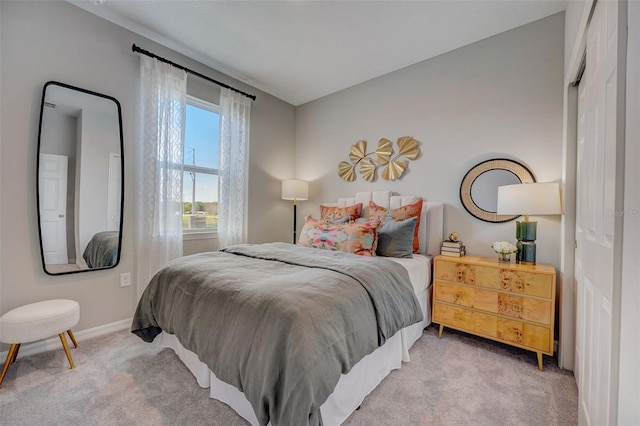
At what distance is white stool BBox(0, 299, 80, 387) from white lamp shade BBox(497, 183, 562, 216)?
3.33 metres

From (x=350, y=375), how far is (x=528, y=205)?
1.76 meters

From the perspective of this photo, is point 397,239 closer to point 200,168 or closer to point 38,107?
point 200,168

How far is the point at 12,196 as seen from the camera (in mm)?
1931

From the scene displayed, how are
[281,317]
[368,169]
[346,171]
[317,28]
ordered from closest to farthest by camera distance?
[281,317] → [317,28] → [368,169] → [346,171]

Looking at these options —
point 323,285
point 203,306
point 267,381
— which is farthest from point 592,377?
point 203,306

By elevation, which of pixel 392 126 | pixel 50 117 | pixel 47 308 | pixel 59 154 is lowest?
pixel 47 308

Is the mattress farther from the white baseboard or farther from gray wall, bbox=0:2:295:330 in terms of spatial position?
gray wall, bbox=0:2:295:330

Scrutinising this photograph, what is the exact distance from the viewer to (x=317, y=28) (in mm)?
2463

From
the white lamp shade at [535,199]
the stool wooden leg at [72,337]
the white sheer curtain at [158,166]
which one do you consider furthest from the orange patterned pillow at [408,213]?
the stool wooden leg at [72,337]

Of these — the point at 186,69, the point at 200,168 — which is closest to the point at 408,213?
the point at 200,168

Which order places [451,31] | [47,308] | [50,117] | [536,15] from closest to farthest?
[47,308] → [50,117] → [536,15] → [451,31]

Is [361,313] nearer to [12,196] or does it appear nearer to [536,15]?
[12,196]

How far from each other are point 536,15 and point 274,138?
3.04m

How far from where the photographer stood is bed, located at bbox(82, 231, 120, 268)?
228 cm
